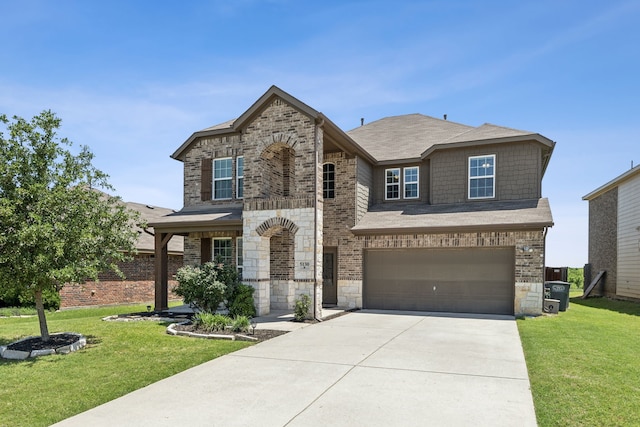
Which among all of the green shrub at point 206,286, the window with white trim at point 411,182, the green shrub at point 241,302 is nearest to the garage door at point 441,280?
the window with white trim at point 411,182

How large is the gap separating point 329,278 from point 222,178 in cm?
583

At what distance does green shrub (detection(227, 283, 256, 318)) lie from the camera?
1294cm

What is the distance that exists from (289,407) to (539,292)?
11.1m

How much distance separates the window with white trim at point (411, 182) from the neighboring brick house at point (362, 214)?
0.04 m

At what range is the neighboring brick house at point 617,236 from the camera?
1906 centimetres

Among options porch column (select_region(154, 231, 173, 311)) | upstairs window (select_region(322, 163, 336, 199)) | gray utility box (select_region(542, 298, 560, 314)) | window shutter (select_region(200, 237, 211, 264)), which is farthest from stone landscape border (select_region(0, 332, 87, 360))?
gray utility box (select_region(542, 298, 560, 314))

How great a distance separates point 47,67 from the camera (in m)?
10.1

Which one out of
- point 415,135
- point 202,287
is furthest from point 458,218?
point 202,287

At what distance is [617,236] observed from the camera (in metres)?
21.2

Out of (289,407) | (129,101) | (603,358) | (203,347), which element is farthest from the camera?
(129,101)

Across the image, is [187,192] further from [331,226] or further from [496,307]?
[496,307]

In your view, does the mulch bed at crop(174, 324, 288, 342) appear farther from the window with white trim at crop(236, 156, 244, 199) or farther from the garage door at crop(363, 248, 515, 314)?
the window with white trim at crop(236, 156, 244, 199)

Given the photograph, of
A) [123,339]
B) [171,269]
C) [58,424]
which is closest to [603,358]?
[58,424]

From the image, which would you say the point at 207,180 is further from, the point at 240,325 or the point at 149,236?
the point at 240,325
